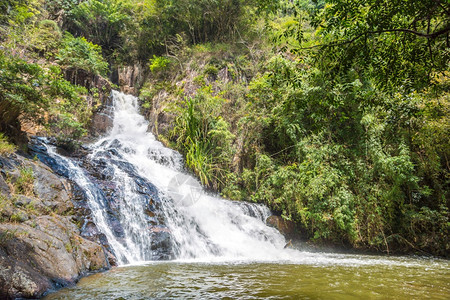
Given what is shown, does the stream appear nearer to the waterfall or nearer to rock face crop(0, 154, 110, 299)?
the waterfall

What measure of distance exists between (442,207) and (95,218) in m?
9.92

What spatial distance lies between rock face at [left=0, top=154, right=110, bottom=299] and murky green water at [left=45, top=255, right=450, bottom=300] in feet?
1.03

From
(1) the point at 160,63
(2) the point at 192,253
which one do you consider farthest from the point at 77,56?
(2) the point at 192,253

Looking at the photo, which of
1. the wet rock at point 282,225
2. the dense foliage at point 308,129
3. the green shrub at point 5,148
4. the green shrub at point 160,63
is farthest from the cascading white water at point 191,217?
the green shrub at point 160,63

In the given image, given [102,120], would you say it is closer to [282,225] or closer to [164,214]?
[164,214]

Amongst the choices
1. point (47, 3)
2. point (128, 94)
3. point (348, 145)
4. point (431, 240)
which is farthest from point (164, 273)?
point (47, 3)

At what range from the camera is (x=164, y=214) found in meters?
7.29

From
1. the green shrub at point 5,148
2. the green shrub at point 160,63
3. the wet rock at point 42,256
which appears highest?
the green shrub at point 160,63

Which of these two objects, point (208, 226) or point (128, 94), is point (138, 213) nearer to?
point (208, 226)

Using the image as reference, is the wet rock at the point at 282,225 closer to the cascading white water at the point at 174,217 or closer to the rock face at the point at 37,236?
the cascading white water at the point at 174,217

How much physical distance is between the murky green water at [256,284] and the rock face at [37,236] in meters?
0.31

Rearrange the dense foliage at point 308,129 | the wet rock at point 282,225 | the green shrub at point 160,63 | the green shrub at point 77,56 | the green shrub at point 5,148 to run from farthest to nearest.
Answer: the green shrub at point 160,63 → the green shrub at point 77,56 → the wet rock at point 282,225 → the green shrub at point 5,148 → the dense foliage at point 308,129

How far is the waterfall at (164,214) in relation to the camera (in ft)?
20.4

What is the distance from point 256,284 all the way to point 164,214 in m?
4.24
